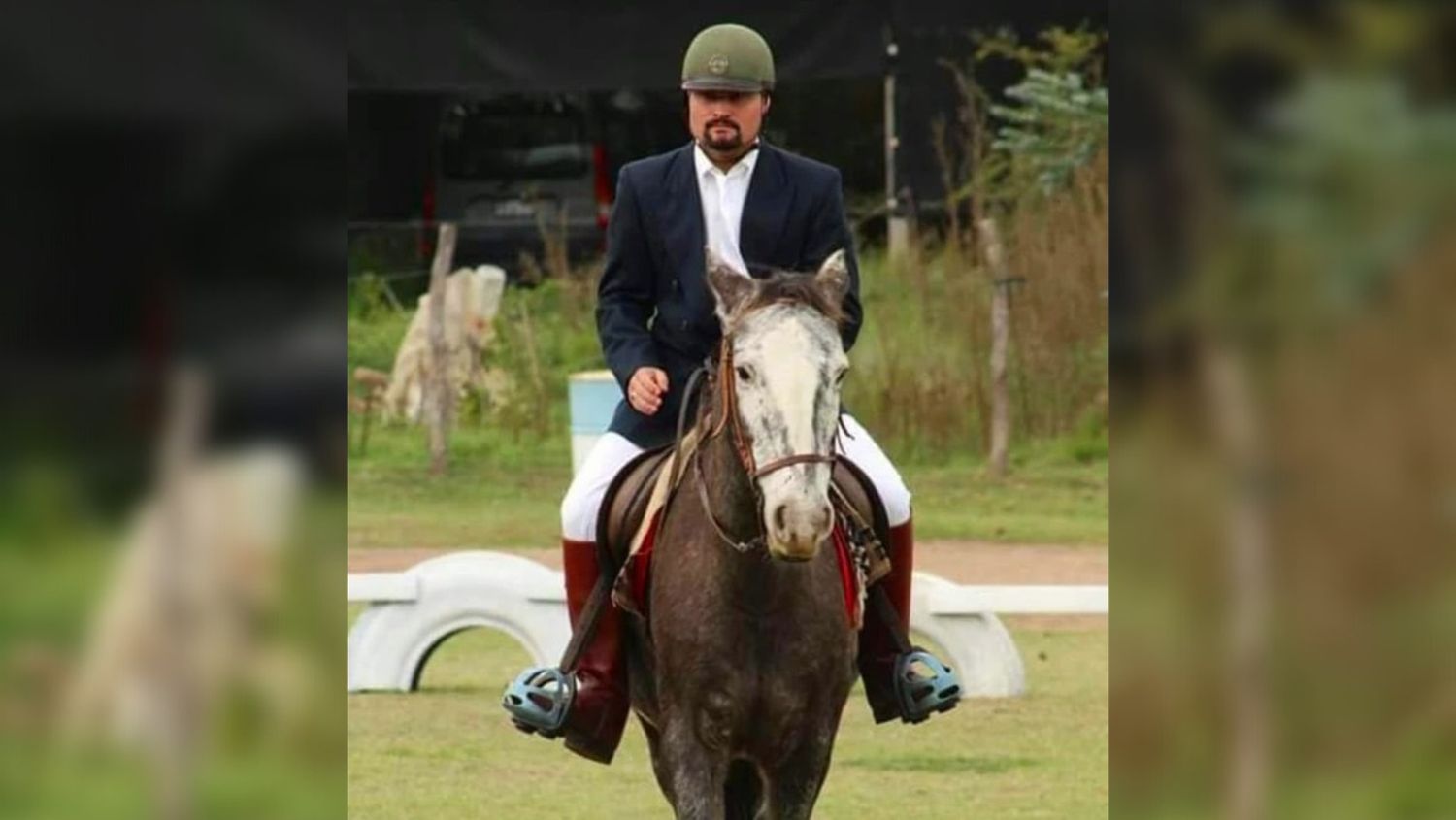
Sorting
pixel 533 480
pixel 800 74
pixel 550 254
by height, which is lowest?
pixel 533 480

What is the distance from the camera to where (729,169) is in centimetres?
643

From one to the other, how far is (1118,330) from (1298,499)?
0.20 m

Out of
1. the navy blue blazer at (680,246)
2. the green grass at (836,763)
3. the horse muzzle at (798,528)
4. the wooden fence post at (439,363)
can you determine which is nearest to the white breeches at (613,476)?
the navy blue blazer at (680,246)

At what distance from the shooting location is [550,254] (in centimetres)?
1975

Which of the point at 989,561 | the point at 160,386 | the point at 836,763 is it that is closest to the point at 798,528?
the point at 160,386

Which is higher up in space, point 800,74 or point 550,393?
point 800,74

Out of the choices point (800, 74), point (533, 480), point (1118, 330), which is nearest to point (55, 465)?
point (1118, 330)

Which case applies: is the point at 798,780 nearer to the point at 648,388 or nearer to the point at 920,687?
the point at 920,687

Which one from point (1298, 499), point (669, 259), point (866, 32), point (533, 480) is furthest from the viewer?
point (866, 32)

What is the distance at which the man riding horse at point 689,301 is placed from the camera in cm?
635

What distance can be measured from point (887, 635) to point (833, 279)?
1263 mm

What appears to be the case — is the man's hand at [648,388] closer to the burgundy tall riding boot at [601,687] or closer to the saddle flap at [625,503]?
the saddle flap at [625,503]

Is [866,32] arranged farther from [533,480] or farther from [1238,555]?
[1238,555]

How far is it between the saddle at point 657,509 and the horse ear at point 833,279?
0.53m
